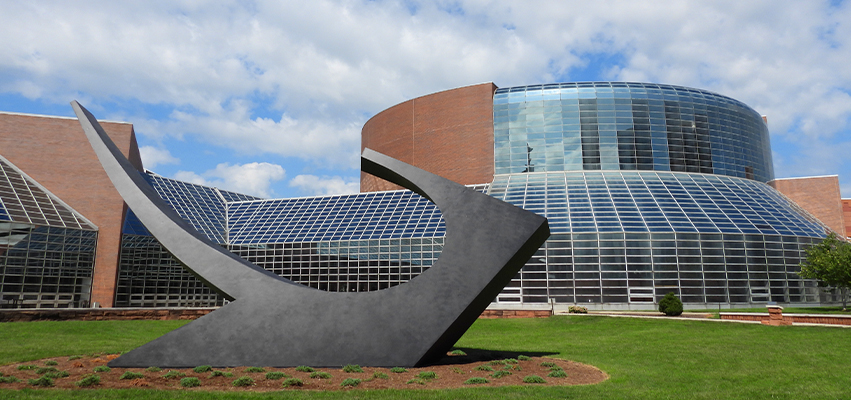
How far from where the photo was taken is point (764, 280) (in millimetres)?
34375

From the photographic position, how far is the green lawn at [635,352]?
914 centimetres

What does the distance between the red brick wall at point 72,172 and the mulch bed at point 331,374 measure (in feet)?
81.8

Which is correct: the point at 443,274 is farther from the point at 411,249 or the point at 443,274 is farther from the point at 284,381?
the point at 411,249

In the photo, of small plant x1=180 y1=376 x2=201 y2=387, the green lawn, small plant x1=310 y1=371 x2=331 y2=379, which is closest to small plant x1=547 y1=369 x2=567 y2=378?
the green lawn

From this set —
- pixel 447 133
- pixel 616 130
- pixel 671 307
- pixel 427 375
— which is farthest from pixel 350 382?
pixel 447 133

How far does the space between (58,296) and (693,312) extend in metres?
34.9

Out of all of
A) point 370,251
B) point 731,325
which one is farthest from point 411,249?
point 731,325

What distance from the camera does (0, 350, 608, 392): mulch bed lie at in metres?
9.57

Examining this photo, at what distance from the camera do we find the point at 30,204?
32531 mm

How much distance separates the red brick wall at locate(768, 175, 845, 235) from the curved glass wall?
30.2ft

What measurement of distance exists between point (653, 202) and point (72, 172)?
37.0 metres

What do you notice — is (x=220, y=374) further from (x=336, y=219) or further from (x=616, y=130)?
(x=616, y=130)

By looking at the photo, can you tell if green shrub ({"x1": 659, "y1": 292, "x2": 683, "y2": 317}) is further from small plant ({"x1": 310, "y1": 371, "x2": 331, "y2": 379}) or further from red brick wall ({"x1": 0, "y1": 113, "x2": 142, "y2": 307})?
red brick wall ({"x1": 0, "y1": 113, "x2": 142, "y2": 307})

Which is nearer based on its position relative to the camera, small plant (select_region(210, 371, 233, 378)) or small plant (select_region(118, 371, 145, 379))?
small plant (select_region(118, 371, 145, 379))
